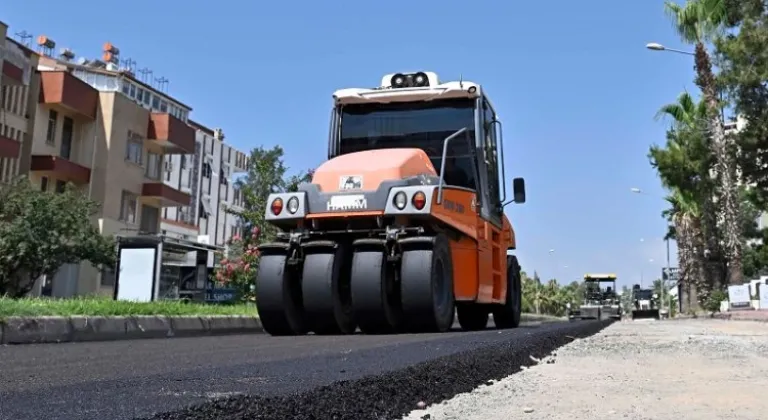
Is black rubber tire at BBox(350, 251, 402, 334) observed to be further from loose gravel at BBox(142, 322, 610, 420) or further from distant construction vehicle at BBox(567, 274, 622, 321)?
distant construction vehicle at BBox(567, 274, 622, 321)

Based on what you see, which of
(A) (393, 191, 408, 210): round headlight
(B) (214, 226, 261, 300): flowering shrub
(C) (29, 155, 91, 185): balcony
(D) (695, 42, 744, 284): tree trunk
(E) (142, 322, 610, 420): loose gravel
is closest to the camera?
(E) (142, 322, 610, 420): loose gravel

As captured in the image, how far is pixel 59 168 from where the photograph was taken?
92.9 ft

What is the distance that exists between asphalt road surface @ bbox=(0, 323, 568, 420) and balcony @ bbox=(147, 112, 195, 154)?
91.0 ft

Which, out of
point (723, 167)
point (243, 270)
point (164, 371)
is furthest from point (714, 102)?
point (164, 371)

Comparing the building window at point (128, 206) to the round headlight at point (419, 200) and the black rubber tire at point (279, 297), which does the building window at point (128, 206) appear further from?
the round headlight at point (419, 200)

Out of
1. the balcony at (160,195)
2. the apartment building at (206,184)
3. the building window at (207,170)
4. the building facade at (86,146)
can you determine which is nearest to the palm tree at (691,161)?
the building facade at (86,146)

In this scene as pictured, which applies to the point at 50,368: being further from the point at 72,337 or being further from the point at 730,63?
the point at 730,63

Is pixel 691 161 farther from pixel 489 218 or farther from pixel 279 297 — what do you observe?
pixel 279 297

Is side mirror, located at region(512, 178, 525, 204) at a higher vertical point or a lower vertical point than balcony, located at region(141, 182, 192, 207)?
lower

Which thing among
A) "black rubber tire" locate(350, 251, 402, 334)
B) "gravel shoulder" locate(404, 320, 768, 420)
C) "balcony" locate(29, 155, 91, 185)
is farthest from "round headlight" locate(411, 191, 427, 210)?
"balcony" locate(29, 155, 91, 185)

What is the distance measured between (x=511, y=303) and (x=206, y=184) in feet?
183

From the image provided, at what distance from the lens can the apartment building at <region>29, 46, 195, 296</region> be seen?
2853 cm

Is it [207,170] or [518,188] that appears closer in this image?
[518,188]

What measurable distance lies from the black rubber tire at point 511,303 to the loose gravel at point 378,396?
6959mm
